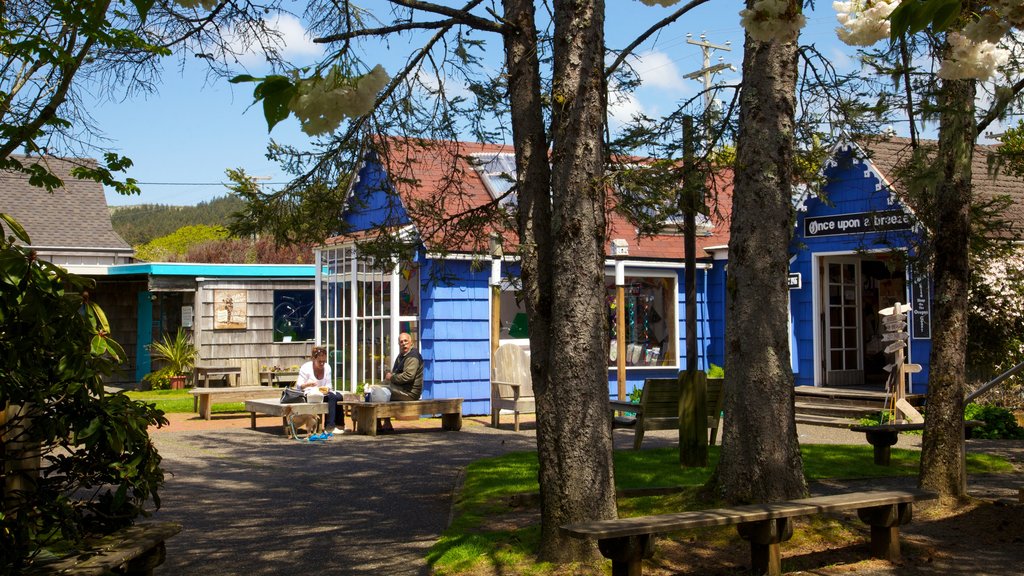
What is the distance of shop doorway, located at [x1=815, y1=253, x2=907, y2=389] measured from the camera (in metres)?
18.3

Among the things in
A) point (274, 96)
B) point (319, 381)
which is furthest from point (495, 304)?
point (274, 96)

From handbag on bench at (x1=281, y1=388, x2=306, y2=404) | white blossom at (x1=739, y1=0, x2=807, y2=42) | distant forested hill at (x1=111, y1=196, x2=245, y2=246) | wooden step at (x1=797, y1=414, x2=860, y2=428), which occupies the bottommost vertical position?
wooden step at (x1=797, y1=414, x2=860, y2=428)

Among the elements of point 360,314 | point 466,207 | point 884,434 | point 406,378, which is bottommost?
point 884,434

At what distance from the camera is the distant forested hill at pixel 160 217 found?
96.0 m

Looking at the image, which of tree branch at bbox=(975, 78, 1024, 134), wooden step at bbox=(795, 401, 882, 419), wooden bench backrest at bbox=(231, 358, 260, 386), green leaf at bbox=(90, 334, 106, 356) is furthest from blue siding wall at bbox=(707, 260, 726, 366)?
green leaf at bbox=(90, 334, 106, 356)

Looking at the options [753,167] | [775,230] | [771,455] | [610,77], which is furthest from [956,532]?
[610,77]

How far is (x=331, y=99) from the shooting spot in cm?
294

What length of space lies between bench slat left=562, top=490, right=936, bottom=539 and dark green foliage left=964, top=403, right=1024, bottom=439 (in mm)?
7650

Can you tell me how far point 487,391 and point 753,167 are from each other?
35.1 ft

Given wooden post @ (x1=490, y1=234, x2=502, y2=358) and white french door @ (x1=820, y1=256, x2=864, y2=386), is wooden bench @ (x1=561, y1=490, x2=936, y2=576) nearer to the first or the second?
wooden post @ (x1=490, y1=234, x2=502, y2=358)

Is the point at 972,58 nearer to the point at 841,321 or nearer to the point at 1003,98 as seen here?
the point at 1003,98

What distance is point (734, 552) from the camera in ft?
22.1

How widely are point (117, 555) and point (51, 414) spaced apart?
0.78 metres

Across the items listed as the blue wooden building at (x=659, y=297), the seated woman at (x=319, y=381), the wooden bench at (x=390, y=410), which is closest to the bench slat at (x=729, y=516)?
the wooden bench at (x=390, y=410)
